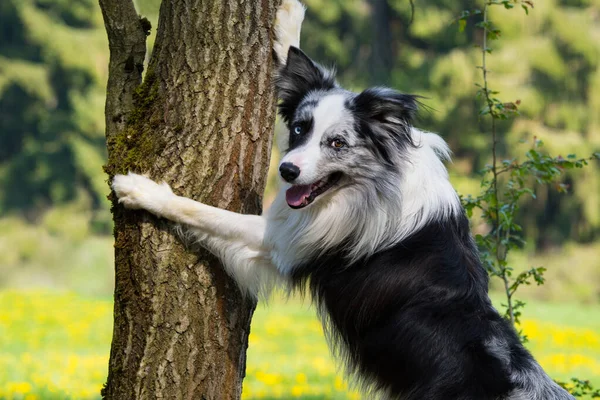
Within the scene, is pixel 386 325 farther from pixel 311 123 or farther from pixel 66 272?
pixel 66 272

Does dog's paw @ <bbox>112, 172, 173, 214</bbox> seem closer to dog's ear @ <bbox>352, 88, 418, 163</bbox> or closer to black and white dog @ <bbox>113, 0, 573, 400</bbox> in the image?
black and white dog @ <bbox>113, 0, 573, 400</bbox>

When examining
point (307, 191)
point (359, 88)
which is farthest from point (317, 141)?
point (359, 88)

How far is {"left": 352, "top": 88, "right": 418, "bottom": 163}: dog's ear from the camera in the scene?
361cm

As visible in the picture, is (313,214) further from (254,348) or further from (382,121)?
(254,348)

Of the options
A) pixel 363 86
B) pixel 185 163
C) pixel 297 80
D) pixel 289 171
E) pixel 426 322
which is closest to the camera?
pixel 426 322

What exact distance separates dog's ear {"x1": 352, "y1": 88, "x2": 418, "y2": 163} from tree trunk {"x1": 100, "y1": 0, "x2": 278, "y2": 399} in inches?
18.6

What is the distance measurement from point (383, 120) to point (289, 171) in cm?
56

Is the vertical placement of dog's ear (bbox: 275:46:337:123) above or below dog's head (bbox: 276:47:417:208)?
above

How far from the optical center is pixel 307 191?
363cm

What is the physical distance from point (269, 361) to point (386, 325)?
21.3 ft

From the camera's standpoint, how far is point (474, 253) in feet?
12.0

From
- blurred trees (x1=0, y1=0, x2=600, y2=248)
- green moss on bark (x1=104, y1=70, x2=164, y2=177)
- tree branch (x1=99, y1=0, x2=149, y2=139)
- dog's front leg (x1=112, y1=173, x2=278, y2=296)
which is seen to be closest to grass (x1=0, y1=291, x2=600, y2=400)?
dog's front leg (x1=112, y1=173, x2=278, y2=296)

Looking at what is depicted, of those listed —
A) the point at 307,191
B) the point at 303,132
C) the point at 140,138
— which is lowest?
the point at 307,191

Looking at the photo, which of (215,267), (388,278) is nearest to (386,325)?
(388,278)
